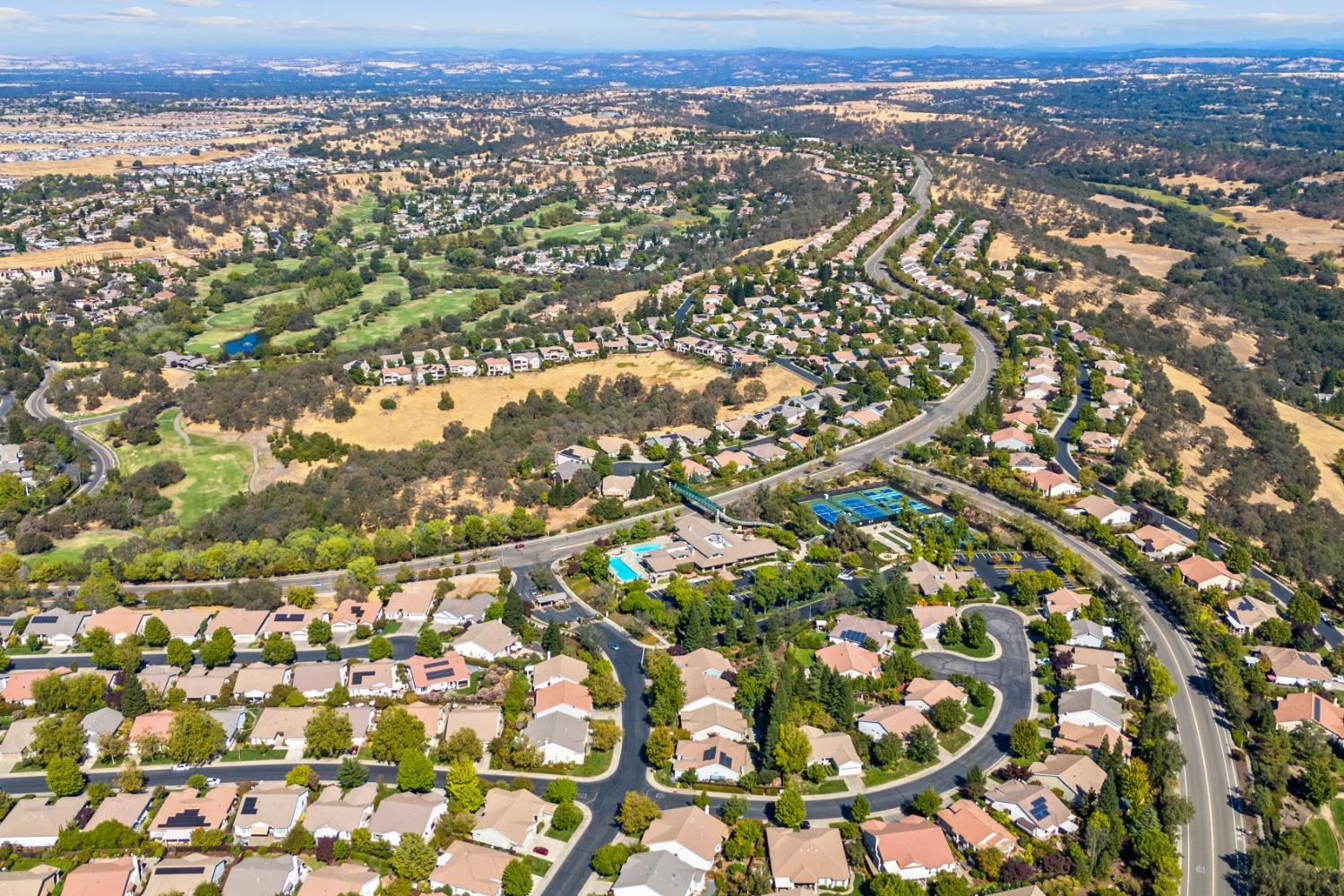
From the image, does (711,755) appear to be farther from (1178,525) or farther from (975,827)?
(1178,525)

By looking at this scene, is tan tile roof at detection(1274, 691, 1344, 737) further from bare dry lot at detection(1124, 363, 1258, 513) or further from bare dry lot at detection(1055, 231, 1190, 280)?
bare dry lot at detection(1055, 231, 1190, 280)

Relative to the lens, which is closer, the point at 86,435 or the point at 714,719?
the point at 714,719

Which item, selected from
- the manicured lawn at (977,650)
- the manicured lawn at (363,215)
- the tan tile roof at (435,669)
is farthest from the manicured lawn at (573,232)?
the manicured lawn at (977,650)

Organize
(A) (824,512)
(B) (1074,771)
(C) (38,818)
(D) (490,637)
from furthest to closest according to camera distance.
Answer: (A) (824,512) < (D) (490,637) < (B) (1074,771) < (C) (38,818)

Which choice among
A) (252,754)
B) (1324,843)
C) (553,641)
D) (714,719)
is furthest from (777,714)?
(252,754)

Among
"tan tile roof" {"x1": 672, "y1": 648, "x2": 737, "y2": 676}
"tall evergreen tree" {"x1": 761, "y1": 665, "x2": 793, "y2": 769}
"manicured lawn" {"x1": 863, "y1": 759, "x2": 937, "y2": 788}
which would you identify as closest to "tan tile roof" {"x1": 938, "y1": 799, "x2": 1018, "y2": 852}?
"manicured lawn" {"x1": 863, "y1": 759, "x2": 937, "y2": 788}
